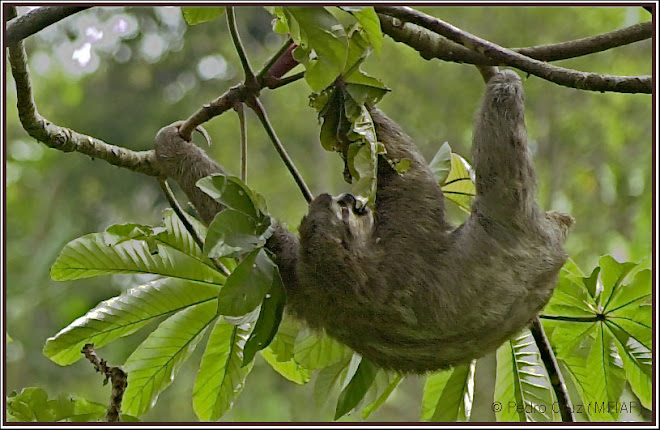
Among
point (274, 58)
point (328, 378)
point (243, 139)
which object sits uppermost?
point (274, 58)

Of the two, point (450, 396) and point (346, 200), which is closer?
point (346, 200)

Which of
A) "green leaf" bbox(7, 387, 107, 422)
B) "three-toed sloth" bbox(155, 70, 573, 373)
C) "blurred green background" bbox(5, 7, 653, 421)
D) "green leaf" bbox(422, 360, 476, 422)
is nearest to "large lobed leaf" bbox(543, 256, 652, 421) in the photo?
"three-toed sloth" bbox(155, 70, 573, 373)

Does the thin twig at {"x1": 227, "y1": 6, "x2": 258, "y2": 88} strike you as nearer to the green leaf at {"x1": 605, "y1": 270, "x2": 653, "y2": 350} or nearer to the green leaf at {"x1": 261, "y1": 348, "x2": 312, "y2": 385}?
the green leaf at {"x1": 261, "y1": 348, "x2": 312, "y2": 385}

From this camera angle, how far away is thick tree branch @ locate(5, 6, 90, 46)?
248 centimetres

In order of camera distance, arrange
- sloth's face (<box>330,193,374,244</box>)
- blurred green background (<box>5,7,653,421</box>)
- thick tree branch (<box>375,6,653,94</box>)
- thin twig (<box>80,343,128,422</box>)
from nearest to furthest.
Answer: thin twig (<box>80,343,128,422</box>) → thick tree branch (<box>375,6,653,94</box>) → sloth's face (<box>330,193,374,244</box>) → blurred green background (<box>5,7,653,421</box>)

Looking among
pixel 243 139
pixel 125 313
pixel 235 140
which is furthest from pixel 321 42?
pixel 235 140

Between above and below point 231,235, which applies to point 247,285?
below

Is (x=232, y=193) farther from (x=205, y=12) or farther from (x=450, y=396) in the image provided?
(x=450, y=396)

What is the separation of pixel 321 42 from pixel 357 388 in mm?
1552

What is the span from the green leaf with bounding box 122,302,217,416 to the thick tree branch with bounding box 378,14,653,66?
1.40m

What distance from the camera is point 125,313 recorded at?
3018 millimetres

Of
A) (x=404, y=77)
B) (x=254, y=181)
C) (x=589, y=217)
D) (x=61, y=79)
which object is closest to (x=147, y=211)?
(x=254, y=181)

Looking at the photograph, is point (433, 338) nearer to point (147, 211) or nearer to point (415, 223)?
point (415, 223)

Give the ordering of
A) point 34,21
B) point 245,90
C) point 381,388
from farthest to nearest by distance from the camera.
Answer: point 381,388 < point 245,90 < point 34,21
